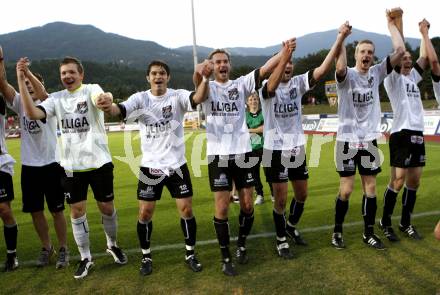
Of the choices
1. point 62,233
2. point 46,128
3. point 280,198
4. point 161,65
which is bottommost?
point 62,233

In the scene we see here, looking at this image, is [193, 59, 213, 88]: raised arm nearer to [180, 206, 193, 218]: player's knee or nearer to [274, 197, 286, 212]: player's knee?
[180, 206, 193, 218]: player's knee

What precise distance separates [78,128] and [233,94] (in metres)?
1.85

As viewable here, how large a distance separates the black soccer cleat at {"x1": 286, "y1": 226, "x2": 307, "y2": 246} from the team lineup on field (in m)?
0.02

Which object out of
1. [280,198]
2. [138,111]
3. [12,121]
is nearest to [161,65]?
[138,111]

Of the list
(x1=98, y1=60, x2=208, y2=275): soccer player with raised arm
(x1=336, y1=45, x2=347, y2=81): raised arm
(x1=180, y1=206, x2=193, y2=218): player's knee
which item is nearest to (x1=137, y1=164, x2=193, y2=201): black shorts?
(x1=98, y1=60, x2=208, y2=275): soccer player with raised arm

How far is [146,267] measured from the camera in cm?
479

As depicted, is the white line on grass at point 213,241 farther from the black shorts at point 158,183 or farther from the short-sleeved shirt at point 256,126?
the short-sleeved shirt at point 256,126

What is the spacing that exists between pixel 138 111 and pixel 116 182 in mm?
7722

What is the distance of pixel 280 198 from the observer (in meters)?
5.26

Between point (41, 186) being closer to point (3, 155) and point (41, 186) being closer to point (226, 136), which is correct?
point (3, 155)

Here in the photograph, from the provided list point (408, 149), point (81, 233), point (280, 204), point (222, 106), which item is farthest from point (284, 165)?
point (81, 233)

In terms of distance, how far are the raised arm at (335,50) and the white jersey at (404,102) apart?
120 centimetres

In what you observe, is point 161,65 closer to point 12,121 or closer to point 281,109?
point 281,109

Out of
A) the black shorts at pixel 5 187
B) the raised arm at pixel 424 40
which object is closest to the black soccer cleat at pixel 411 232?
the raised arm at pixel 424 40
